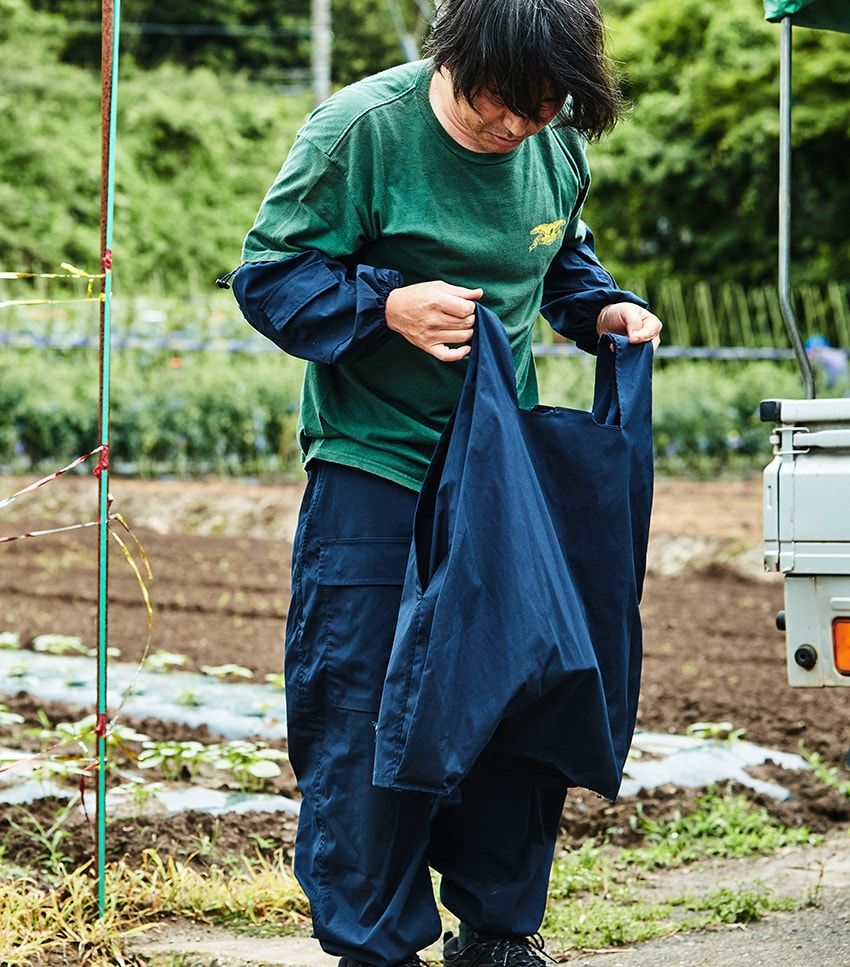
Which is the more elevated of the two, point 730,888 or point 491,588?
point 491,588

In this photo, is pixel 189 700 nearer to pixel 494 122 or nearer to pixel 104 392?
pixel 104 392

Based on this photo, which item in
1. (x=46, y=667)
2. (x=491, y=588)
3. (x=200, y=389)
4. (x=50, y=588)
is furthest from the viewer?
(x=200, y=389)

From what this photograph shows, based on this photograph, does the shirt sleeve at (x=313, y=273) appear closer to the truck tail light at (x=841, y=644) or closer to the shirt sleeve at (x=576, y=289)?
the shirt sleeve at (x=576, y=289)

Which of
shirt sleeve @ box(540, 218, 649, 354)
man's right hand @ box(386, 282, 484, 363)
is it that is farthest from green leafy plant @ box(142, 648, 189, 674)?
man's right hand @ box(386, 282, 484, 363)

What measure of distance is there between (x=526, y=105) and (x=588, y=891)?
212cm

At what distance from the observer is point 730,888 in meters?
3.61

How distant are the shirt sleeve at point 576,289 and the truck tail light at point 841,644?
0.68 metres

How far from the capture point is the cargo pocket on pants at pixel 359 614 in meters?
2.41

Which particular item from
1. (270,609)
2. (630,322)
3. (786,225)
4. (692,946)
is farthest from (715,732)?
(270,609)

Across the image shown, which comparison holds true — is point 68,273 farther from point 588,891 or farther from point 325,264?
point 588,891

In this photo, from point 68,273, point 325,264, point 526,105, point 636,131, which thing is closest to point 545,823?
point 325,264

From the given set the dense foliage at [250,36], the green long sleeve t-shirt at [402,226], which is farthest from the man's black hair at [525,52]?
the dense foliage at [250,36]

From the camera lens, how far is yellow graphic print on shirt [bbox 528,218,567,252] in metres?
2.53

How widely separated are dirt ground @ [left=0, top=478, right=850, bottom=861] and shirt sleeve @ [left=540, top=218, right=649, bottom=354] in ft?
5.34
